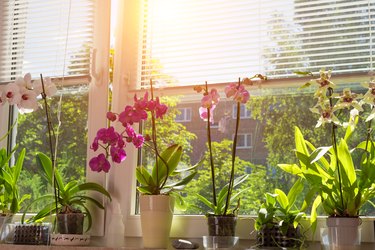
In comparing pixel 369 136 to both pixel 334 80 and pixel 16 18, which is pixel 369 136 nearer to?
pixel 334 80

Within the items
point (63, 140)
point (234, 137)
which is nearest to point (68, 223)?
point (63, 140)

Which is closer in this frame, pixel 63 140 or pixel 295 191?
pixel 295 191

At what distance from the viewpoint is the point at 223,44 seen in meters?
2.48

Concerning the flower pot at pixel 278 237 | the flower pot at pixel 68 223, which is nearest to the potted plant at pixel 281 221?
the flower pot at pixel 278 237

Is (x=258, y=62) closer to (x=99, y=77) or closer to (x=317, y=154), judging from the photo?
(x=317, y=154)

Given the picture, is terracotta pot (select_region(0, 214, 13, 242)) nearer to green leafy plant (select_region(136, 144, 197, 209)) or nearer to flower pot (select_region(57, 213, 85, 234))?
flower pot (select_region(57, 213, 85, 234))

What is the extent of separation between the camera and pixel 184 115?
254 centimetres

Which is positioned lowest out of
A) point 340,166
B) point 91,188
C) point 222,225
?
point 222,225

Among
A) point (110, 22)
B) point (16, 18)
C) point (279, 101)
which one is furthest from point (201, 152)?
point (16, 18)

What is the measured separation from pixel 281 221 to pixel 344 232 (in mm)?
231

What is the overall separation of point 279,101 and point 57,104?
3.48 feet

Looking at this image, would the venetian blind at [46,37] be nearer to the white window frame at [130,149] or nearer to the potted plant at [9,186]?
the white window frame at [130,149]

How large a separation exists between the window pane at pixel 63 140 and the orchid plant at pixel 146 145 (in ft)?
1.27

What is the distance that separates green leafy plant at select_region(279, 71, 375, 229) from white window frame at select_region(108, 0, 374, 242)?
0.31 m
